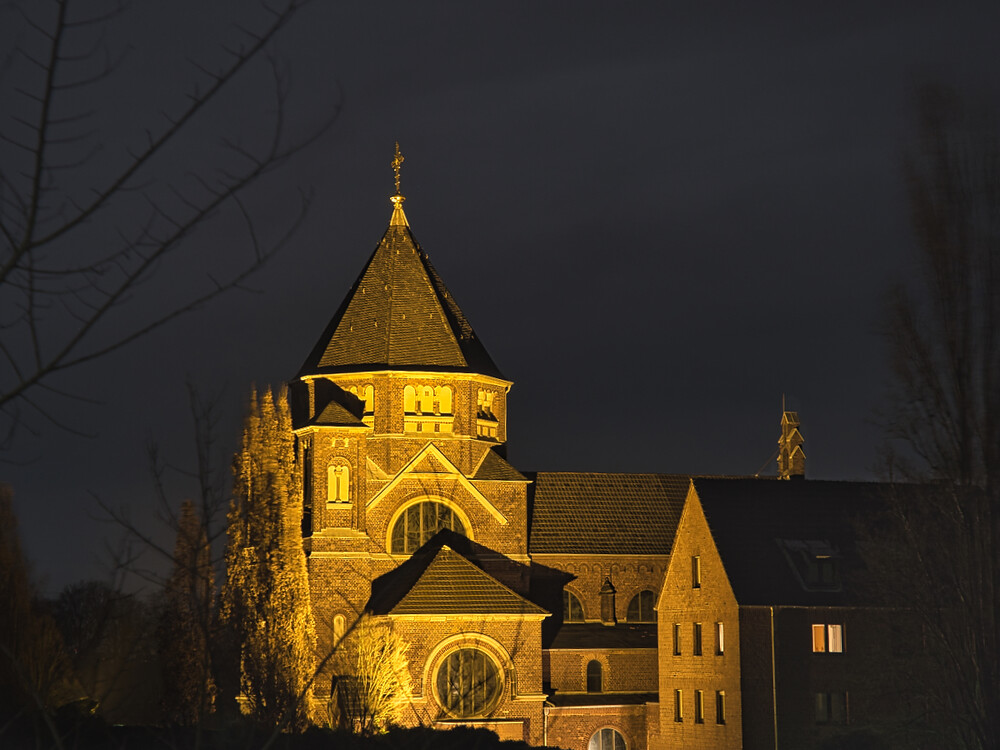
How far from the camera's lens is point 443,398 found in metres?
58.2

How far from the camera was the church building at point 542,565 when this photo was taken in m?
48.9

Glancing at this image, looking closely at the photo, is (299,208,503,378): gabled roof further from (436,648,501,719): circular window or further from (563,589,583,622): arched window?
(436,648,501,719): circular window

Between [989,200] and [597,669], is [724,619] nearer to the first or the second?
[597,669]

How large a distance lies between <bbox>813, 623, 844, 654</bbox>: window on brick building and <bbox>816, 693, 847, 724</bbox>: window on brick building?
1.50 m

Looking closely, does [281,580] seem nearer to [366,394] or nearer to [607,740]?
[366,394]

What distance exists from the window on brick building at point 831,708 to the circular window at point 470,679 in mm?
10836

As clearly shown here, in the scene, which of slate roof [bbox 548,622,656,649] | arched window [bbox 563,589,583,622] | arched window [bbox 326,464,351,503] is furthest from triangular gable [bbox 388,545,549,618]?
arched window [bbox 563,589,583,622]

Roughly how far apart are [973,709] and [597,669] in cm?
3172

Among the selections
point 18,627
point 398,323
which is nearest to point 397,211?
point 398,323

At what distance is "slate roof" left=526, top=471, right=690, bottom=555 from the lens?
203 feet

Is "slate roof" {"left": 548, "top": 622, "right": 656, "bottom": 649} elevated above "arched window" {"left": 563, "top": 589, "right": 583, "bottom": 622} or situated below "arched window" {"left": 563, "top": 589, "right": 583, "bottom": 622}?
below

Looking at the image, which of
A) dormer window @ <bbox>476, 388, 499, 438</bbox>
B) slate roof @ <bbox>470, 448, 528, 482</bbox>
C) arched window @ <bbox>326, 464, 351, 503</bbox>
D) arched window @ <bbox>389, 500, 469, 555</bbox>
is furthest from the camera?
dormer window @ <bbox>476, 388, 499, 438</bbox>

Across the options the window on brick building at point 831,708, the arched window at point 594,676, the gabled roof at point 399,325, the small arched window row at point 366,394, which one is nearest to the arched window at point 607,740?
the arched window at point 594,676

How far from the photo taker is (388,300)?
6031 cm
